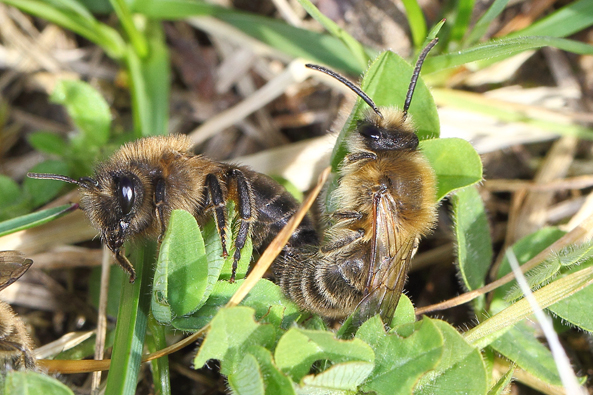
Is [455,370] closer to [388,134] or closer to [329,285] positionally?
[329,285]

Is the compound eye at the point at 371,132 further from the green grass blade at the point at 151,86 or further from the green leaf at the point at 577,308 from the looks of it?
the green grass blade at the point at 151,86

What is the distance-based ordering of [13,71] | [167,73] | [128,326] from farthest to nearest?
[13,71]
[167,73]
[128,326]

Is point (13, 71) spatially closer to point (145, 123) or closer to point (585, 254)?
point (145, 123)

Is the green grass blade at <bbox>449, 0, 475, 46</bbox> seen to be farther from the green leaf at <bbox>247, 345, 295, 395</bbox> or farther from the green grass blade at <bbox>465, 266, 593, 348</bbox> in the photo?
the green leaf at <bbox>247, 345, 295, 395</bbox>

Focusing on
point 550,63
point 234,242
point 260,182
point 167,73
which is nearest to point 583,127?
point 550,63

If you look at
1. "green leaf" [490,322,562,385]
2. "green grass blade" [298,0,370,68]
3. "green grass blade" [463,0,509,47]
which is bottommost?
"green leaf" [490,322,562,385]

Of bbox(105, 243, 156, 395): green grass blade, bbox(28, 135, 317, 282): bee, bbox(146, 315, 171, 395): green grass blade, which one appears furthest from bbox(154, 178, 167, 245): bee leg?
bbox(146, 315, 171, 395): green grass blade
